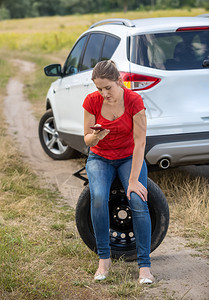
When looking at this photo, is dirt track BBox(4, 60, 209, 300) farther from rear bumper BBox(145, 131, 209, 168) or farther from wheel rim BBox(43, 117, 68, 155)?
rear bumper BBox(145, 131, 209, 168)

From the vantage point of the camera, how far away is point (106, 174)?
3.87 metres

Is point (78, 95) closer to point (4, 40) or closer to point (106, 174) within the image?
point (106, 174)

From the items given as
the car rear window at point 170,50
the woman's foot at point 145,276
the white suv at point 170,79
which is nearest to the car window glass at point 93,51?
the white suv at point 170,79

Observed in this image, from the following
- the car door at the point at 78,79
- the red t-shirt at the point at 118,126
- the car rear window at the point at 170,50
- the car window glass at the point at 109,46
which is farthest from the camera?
the car door at the point at 78,79

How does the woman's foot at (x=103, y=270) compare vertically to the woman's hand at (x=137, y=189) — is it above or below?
below

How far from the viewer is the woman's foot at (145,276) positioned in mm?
3709

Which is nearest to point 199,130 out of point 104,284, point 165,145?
point 165,145

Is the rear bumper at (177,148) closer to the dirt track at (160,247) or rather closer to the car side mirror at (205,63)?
the car side mirror at (205,63)

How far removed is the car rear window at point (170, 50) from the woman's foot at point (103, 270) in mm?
2126

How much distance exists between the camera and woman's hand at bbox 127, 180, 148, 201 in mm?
3715

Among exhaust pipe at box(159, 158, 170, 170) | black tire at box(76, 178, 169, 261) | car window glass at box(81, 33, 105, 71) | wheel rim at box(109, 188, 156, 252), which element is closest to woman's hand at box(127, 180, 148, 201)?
black tire at box(76, 178, 169, 261)

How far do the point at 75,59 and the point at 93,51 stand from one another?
664 millimetres

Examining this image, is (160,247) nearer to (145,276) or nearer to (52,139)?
(145,276)

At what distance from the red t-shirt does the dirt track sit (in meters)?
0.95
